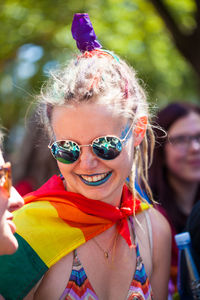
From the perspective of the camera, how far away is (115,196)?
7.61 ft

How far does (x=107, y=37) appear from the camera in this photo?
350 inches

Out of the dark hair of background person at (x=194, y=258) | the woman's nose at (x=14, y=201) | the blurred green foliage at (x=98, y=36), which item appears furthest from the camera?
the blurred green foliage at (x=98, y=36)

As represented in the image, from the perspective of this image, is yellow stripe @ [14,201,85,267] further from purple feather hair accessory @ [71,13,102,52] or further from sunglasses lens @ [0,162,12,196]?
purple feather hair accessory @ [71,13,102,52]

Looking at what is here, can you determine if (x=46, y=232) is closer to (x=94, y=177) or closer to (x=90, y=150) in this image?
(x=94, y=177)

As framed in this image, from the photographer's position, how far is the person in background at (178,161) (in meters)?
3.71

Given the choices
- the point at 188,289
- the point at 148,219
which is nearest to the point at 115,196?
the point at 148,219

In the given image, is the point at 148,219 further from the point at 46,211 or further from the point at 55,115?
the point at 55,115

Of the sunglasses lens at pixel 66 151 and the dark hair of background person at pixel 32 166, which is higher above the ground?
the sunglasses lens at pixel 66 151

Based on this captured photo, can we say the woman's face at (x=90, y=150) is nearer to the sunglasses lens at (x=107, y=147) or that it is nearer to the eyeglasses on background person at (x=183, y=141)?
the sunglasses lens at (x=107, y=147)

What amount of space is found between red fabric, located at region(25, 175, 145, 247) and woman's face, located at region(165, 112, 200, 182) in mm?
1420

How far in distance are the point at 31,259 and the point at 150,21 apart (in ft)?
23.8

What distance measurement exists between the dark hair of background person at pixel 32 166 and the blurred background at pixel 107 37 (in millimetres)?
24

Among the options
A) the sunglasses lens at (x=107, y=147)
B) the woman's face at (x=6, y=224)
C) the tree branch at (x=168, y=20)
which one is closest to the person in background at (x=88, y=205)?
the sunglasses lens at (x=107, y=147)

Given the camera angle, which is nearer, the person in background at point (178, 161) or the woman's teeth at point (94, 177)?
the woman's teeth at point (94, 177)
